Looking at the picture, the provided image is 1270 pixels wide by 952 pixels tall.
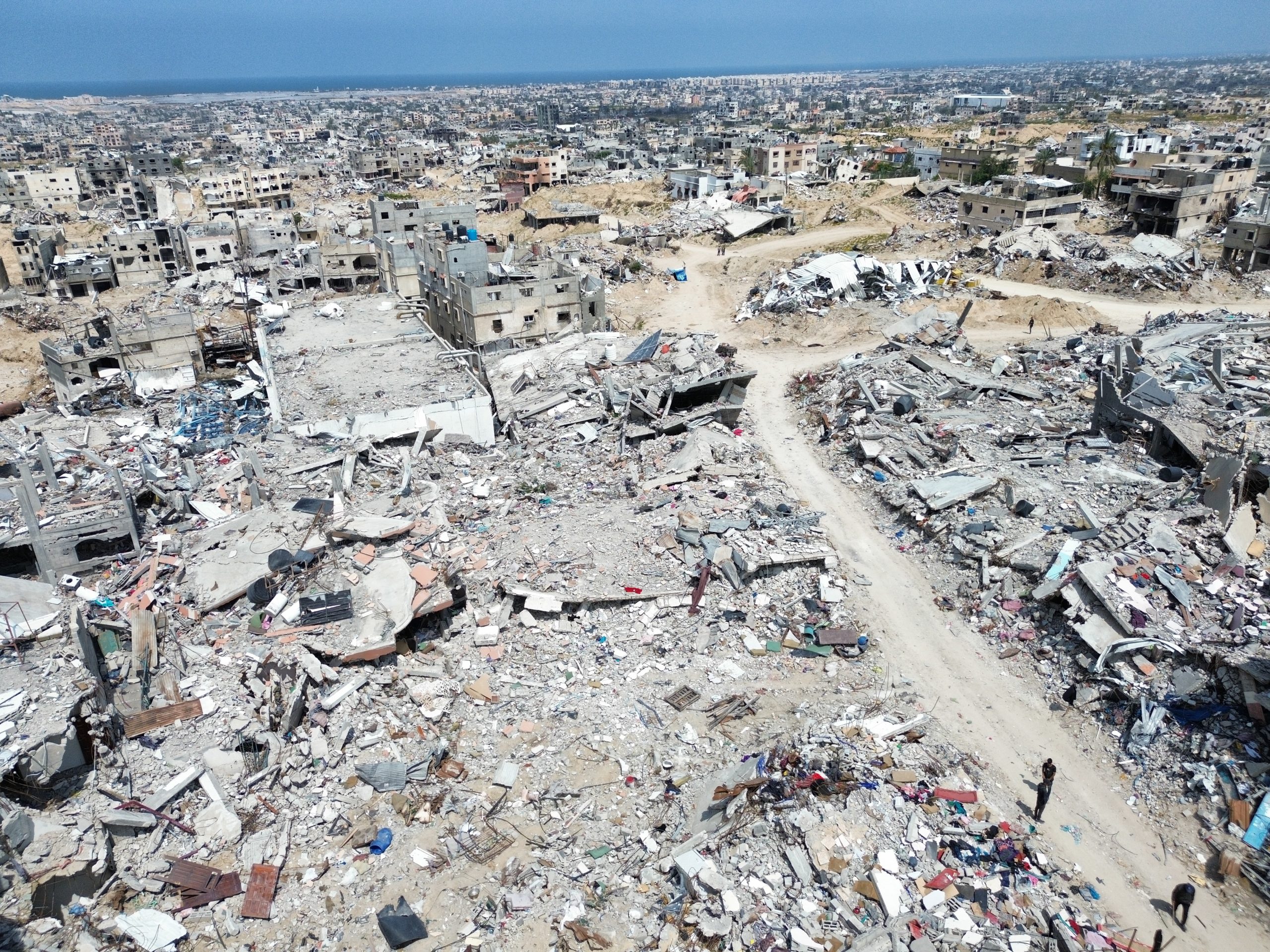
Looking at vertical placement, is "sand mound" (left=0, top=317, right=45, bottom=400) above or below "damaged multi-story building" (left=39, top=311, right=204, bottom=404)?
below

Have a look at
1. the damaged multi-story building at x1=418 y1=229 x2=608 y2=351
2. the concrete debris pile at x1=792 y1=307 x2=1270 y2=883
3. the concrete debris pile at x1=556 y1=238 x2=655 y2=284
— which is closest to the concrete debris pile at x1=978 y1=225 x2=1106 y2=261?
the concrete debris pile at x1=792 y1=307 x2=1270 y2=883

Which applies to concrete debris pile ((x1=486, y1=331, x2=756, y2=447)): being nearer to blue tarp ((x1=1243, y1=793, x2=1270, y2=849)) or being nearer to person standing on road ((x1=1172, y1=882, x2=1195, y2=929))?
blue tarp ((x1=1243, y1=793, x2=1270, y2=849))

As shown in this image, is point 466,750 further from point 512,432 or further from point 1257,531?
point 1257,531

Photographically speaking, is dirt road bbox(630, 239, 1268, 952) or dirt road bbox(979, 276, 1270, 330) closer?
dirt road bbox(630, 239, 1268, 952)

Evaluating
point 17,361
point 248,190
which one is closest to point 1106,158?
point 17,361

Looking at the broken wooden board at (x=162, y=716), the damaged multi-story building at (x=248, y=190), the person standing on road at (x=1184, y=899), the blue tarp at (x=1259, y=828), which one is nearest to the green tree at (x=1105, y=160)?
the blue tarp at (x=1259, y=828)

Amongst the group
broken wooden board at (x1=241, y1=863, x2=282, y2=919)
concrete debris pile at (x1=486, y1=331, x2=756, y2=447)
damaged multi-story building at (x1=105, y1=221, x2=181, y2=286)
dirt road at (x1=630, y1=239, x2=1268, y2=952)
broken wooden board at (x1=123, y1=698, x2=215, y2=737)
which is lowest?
dirt road at (x1=630, y1=239, x2=1268, y2=952)

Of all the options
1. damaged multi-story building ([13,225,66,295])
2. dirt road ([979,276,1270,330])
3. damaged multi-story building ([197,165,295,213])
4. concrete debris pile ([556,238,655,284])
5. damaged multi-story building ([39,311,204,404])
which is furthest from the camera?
damaged multi-story building ([197,165,295,213])

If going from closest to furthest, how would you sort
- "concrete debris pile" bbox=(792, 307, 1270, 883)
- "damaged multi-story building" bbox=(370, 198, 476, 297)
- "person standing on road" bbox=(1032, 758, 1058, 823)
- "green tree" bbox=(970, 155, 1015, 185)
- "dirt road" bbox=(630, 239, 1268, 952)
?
1. "dirt road" bbox=(630, 239, 1268, 952)
2. "person standing on road" bbox=(1032, 758, 1058, 823)
3. "concrete debris pile" bbox=(792, 307, 1270, 883)
4. "damaged multi-story building" bbox=(370, 198, 476, 297)
5. "green tree" bbox=(970, 155, 1015, 185)

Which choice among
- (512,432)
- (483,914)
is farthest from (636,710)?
(512,432)
